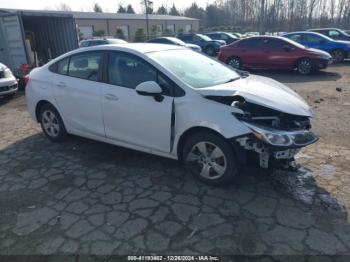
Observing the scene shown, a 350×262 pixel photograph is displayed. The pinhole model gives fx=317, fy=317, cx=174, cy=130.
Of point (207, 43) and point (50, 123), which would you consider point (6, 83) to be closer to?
point (50, 123)

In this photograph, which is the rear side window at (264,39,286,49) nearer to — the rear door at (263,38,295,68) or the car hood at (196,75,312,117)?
the rear door at (263,38,295,68)

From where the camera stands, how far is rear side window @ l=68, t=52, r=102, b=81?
14.7ft

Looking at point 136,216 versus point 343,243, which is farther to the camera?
point 136,216

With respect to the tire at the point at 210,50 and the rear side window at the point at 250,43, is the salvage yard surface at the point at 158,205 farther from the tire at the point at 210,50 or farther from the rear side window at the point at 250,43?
the tire at the point at 210,50

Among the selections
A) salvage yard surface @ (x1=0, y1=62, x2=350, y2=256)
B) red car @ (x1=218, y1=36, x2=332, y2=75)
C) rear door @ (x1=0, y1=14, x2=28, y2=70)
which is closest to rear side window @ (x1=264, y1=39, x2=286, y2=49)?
red car @ (x1=218, y1=36, x2=332, y2=75)

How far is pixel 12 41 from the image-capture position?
1048 centimetres

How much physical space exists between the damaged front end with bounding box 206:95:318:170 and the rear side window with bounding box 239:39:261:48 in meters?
9.77

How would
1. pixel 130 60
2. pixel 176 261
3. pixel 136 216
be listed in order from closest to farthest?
1. pixel 176 261
2. pixel 136 216
3. pixel 130 60

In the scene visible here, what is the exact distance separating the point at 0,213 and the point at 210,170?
2384mm

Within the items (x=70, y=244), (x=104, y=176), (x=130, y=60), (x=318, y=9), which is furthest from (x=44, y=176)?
(x=318, y=9)

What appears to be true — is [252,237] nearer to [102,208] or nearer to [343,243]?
[343,243]

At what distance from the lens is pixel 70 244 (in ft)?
9.50

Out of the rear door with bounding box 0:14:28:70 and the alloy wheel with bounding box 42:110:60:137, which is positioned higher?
the rear door with bounding box 0:14:28:70

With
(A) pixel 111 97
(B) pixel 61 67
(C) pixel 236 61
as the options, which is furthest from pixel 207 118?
(C) pixel 236 61
